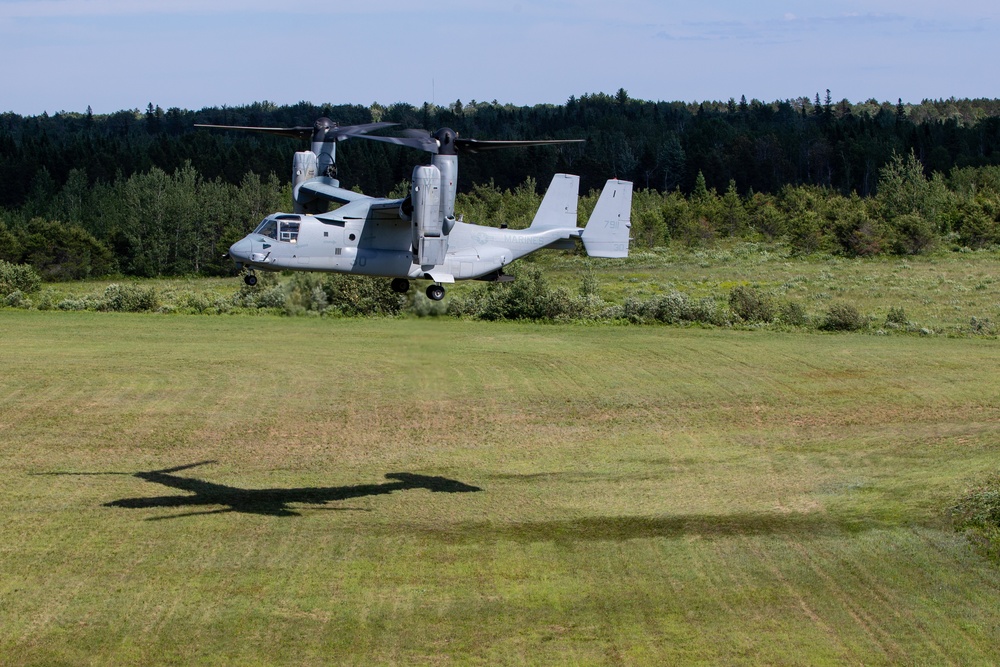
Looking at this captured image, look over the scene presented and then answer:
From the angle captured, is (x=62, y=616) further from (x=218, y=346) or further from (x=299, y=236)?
(x=218, y=346)

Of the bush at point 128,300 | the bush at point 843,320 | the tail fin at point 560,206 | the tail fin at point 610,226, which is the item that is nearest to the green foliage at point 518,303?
the bush at point 843,320

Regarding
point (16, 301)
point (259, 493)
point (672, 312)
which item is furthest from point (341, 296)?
point (259, 493)

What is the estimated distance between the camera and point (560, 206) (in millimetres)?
35250

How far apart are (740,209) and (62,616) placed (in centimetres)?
13343

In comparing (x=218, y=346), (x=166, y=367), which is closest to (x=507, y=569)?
(x=166, y=367)

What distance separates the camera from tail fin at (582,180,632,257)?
112 feet

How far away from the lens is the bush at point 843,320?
76.6 meters

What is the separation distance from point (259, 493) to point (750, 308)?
49.0 meters

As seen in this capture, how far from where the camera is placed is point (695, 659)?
25.2 m

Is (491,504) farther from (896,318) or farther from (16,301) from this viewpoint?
(16,301)

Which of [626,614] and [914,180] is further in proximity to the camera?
[914,180]

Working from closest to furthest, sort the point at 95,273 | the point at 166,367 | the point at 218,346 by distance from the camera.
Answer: the point at 166,367, the point at 218,346, the point at 95,273

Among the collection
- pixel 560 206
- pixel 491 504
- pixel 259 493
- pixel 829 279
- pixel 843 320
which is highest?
pixel 560 206

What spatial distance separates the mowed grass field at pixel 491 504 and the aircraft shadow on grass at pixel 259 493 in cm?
14
